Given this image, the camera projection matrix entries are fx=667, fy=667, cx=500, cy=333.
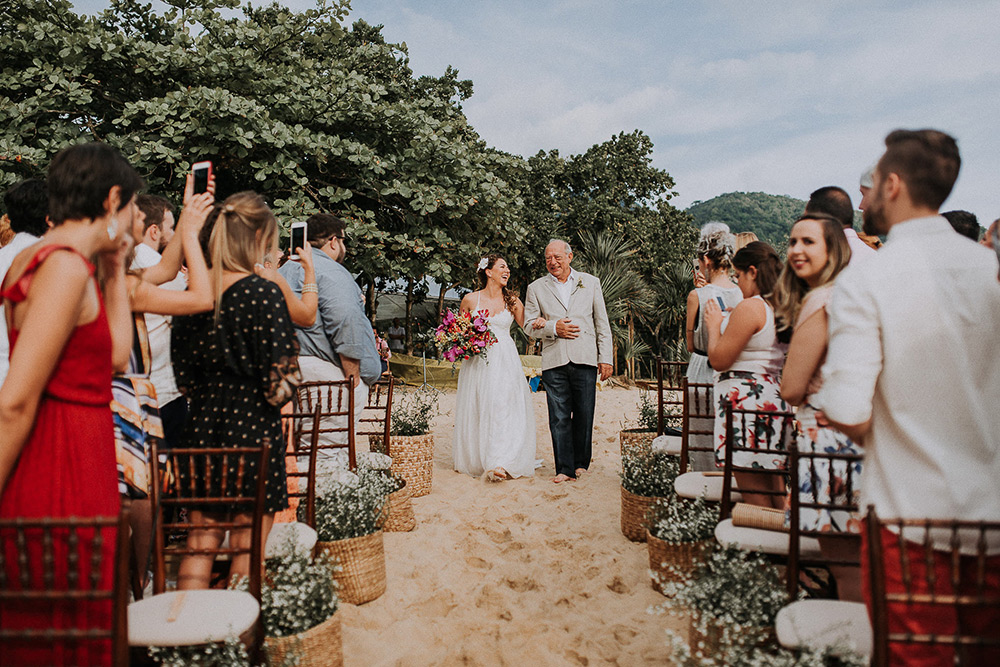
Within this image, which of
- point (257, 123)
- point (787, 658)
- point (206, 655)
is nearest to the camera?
point (787, 658)

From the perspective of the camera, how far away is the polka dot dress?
2.61m

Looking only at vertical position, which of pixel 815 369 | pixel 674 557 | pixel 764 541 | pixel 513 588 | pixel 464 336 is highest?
pixel 464 336

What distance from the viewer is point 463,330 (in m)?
6.46

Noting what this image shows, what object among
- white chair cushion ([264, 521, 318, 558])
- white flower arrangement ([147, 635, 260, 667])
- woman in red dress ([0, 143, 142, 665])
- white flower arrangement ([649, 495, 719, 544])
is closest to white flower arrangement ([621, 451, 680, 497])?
white flower arrangement ([649, 495, 719, 544])

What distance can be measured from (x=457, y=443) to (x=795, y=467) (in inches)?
183

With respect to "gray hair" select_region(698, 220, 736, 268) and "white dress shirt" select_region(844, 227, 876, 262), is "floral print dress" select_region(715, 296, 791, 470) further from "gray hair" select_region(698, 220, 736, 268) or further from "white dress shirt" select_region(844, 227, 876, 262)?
"gray hair" select_region(698, 220, 736, 268)

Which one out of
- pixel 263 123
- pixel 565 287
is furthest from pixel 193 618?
pixel 263 123

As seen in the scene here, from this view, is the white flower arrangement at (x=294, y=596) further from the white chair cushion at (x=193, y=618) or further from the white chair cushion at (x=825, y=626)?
the white chair cushion at (x=825, y=626)

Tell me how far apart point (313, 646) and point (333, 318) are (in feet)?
7.57

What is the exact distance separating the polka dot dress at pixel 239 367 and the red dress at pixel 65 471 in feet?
2.53

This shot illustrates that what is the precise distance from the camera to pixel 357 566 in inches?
143

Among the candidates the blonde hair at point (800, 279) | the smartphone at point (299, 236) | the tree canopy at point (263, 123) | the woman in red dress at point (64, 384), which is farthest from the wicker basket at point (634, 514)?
the tree canopy at point (263, 123)

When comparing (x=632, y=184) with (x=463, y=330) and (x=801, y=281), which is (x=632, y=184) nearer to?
(x=463, y=330)

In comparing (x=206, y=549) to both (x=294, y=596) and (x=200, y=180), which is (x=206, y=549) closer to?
(x=294, y=596)
